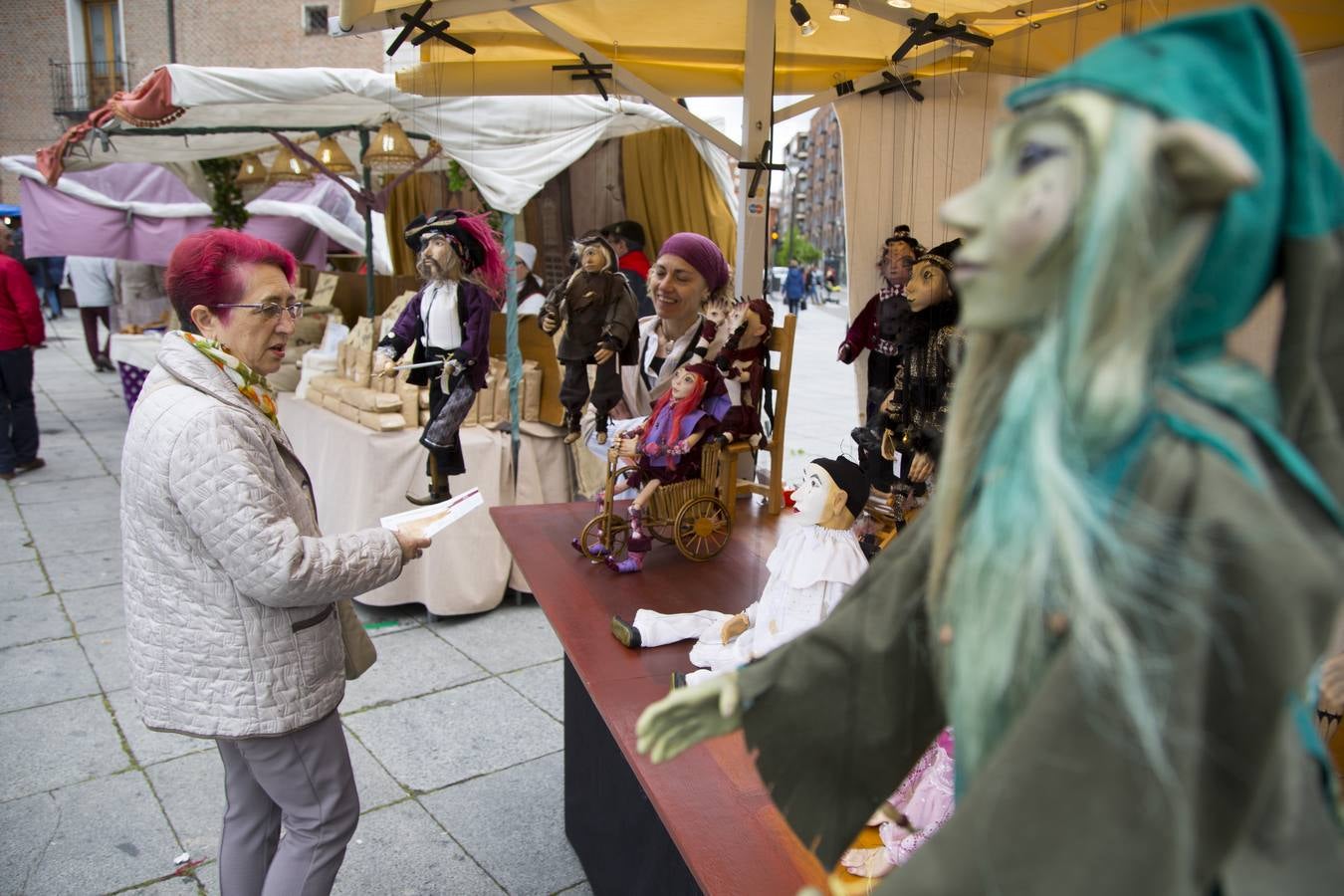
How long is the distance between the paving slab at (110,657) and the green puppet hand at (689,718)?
3.49 m

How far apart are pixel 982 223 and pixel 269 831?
2.02 meters

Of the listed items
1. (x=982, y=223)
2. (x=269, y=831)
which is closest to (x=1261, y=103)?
(x=982, y=223)

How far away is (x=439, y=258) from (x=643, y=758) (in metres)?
2.06

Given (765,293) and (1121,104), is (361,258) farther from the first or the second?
(1121,104)

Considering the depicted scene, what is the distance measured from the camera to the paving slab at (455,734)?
324 centimetres

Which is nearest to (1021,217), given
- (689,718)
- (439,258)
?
(689,718)

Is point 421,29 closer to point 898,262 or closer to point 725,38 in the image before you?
point 725,38

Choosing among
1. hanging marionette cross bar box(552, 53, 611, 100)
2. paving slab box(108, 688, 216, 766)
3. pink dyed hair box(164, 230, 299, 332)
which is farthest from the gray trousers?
hanging marionette cross bar box(552, 53, 611, 100)

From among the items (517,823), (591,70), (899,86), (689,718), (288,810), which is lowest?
(517,823)

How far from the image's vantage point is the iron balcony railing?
19.8 meters

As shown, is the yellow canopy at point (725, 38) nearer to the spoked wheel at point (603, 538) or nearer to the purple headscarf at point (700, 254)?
the purple headscarf at point (700, 254)

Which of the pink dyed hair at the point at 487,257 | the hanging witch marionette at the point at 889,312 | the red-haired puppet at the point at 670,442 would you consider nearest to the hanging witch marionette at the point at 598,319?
the pink dyed hair at the point at 487,257

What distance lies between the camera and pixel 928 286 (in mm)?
2041

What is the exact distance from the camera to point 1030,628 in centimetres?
70
